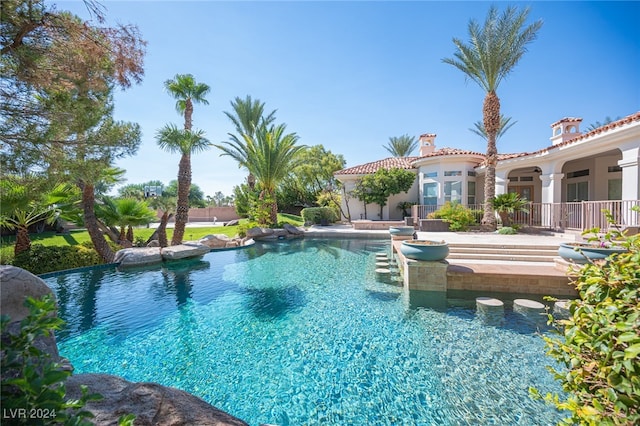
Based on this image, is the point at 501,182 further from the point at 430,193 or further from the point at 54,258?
the point at 54,258

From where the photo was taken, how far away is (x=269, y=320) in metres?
6.05

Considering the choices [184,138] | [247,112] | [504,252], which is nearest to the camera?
[504,252]

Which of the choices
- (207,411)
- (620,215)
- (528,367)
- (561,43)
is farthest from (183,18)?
(620,215)

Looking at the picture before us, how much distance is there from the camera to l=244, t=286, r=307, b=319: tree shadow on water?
6465 mm

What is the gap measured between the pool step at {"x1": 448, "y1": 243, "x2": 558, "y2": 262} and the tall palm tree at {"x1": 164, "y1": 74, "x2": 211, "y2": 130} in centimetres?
1418

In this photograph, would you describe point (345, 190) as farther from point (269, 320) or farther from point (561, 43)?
point (269, 320)

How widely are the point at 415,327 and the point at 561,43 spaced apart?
14.0 m

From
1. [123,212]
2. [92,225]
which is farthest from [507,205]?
[92,225]

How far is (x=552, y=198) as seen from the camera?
14547mm

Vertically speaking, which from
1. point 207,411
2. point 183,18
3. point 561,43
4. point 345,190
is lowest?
point 207,411

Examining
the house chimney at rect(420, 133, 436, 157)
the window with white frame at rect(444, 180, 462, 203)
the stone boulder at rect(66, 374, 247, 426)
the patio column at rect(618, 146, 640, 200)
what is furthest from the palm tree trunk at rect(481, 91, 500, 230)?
the stone boulder at rect(66, 374, 247, 426)

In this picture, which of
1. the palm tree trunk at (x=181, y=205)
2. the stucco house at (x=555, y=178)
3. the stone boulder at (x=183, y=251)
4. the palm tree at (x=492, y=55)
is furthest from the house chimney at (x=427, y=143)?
the stone boulder at (x=183, y=251)

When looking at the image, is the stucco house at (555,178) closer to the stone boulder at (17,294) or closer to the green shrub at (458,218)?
the green shrub at (458,218)

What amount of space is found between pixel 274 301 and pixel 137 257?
7635 millimetres
